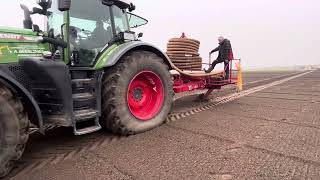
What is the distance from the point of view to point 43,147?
4.71 metres

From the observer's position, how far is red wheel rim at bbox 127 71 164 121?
5.56 m

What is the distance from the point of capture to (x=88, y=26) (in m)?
5.19

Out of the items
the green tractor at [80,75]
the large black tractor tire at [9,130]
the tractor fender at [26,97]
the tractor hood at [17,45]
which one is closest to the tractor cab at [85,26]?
the green tractor at [80,75]

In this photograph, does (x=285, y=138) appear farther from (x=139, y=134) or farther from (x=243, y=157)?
(x=139, y=134)

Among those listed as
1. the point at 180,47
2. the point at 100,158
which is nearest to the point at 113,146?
the point at 100,158

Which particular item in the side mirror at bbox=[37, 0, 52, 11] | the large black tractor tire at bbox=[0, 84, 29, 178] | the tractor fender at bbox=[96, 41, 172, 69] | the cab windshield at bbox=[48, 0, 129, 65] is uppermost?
the side mirror at bbox=[37, 0, 52, 11]

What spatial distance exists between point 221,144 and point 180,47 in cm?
351

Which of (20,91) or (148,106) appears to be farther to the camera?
(148,106)

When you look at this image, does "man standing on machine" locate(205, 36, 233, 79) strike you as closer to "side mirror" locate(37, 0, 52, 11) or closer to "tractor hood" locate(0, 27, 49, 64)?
"side mirror" locate(37, 0, 52, 11)

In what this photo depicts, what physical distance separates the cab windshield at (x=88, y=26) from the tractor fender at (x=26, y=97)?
4.00 feet

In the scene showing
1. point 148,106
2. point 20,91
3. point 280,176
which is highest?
point 20,91

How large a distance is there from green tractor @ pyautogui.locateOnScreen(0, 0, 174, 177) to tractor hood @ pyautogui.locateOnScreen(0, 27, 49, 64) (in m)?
0.01

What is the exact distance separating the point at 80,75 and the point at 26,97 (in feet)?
3.73

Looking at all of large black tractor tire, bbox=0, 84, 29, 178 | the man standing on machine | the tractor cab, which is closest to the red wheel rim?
the tractor cab
